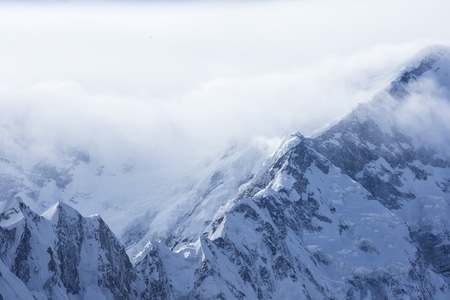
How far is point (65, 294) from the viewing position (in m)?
198

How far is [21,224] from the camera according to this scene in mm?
197625

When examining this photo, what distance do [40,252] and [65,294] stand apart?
1020 cm

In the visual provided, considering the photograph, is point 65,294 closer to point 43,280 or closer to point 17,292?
point 43,280

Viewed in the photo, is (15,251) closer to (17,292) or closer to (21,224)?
(21,224)

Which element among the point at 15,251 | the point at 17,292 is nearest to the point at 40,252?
the point at 15,251

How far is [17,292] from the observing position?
174 m

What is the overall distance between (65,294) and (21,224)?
1724 cm

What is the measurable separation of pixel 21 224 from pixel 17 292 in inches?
1021

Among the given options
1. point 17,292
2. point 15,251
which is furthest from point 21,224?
point 17,292

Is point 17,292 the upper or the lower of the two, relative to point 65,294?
upper

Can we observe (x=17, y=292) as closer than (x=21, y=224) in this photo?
Yes

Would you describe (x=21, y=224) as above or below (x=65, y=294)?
above

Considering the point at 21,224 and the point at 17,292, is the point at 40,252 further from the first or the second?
the point at 17,292

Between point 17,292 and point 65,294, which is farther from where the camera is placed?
point 65,294
